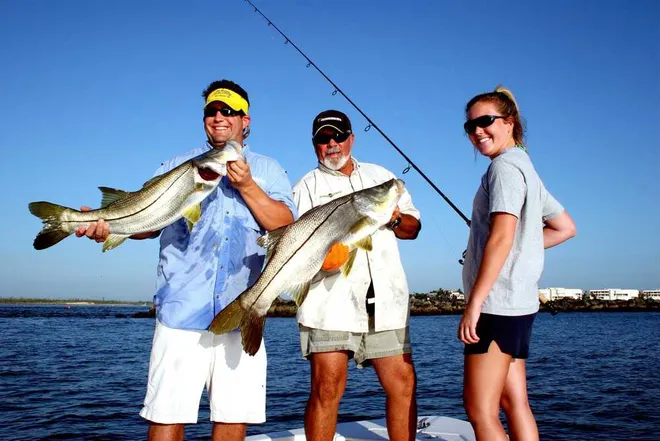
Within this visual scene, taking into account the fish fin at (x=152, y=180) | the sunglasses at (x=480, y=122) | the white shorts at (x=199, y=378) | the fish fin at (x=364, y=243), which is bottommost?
the white shorts at (x=199, y=378)

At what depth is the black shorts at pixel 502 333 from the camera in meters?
3.63

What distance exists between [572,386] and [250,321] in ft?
55.7

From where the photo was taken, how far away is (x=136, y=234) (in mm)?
3959

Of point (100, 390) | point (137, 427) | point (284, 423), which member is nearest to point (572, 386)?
point (284, 423)

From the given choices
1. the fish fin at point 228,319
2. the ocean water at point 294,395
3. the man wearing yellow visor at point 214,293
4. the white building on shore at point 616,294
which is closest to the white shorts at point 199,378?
the man wearing yellow visor at point 214,293

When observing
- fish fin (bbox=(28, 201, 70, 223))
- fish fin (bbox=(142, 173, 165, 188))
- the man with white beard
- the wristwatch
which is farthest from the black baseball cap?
fish fin (bbox=(28, 201, 70, 223))

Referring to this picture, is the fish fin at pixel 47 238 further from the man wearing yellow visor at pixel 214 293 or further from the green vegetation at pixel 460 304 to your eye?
the green vegetation at pixel 460 304

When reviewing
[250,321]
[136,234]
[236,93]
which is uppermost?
[236,93]

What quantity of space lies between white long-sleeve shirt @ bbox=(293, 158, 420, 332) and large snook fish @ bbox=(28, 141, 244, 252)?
54.6 inches

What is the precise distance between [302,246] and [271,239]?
230 millimetres

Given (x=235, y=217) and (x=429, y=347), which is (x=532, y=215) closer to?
(x=235, y=217)

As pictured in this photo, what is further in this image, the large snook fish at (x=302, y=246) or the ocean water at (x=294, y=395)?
the ocean water at (x=294, y=395)

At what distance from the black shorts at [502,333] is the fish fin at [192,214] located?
6.82ft

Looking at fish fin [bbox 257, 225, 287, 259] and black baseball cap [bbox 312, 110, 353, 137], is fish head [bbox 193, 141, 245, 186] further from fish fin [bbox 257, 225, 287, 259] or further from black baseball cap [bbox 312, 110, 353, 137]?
black baseball cap [bbox 312, 110, 353, 137]
